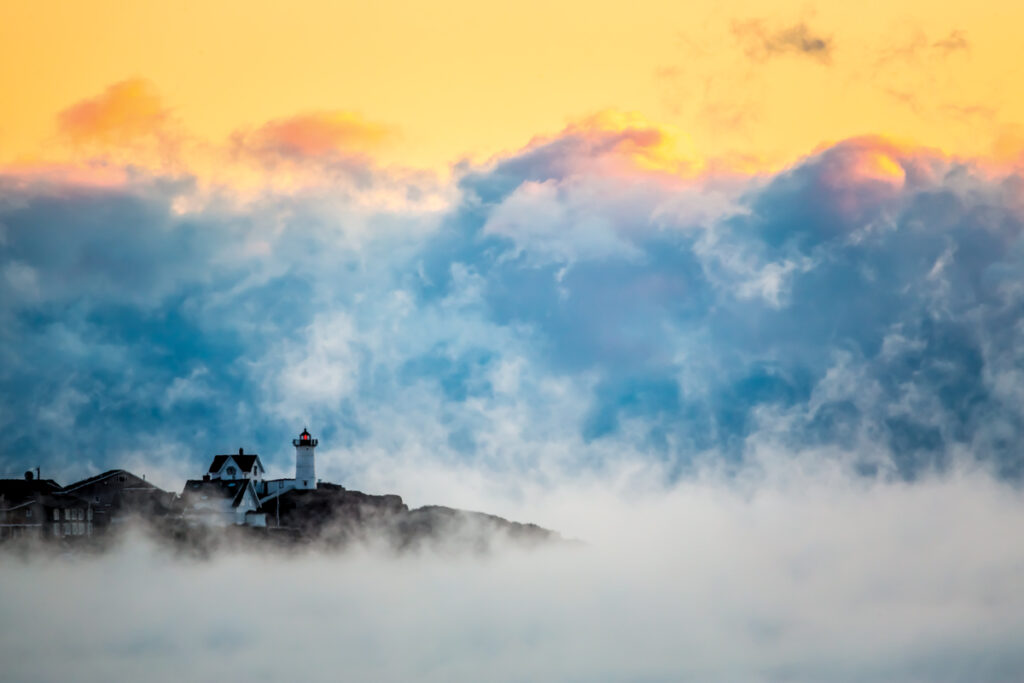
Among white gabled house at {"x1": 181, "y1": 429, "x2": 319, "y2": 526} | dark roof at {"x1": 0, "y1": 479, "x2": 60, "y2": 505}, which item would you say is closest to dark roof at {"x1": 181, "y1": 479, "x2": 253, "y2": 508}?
white gabled house at {"x1": 181, "y1": 429, "x2": 319, "y2": 526}

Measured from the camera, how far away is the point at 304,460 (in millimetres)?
138375

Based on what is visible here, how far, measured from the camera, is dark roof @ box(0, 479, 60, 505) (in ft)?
407

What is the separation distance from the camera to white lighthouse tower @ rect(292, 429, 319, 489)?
5428 inches

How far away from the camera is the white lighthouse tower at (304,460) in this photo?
137875 mm

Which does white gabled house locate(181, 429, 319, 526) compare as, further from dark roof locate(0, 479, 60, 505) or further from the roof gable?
dark roof locate(0, 479, 60, 505)

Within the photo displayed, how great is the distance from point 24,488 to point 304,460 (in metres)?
31.0

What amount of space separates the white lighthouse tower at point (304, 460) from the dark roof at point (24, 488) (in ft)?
88.0

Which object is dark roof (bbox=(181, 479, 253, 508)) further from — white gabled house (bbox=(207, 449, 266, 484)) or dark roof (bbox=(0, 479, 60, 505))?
dark roof (bbox=(0, 479, 60, 505))

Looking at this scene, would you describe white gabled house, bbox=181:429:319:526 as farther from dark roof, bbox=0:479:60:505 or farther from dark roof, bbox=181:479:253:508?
dark roof, bbox=0:479:60:505

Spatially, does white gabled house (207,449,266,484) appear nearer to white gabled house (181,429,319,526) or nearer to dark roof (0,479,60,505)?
white gabled house (181,429,319,526)

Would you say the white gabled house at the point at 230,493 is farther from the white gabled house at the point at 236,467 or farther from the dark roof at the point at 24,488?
the dark roof at the point at 24,488

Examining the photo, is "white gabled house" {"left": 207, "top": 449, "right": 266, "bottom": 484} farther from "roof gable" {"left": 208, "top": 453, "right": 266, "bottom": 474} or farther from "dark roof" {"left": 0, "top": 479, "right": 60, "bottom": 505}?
"dark roof" {"left": 0, "top": 479, "right": 60, "bottom": 505}

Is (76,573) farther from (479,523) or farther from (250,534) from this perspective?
(479,523)

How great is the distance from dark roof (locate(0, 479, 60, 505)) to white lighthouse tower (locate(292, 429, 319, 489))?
26.8 metres
